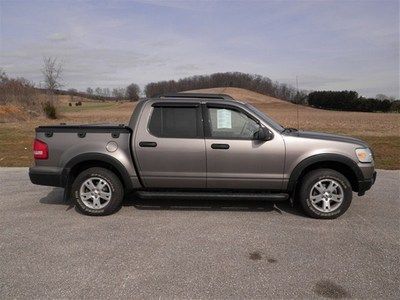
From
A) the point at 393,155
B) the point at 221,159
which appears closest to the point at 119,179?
the point at 221,159

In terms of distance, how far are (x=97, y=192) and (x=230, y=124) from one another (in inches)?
88.4

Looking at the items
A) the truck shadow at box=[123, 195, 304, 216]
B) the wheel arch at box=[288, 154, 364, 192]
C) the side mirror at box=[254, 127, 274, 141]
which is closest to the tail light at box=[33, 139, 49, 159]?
the truck shadow at box=[123, 195, 304, 216]

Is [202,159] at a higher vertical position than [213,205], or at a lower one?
higher

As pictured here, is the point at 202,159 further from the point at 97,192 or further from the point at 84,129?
the point at 84,129

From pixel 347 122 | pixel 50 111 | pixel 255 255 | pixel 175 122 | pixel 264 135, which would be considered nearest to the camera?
pixel 255 255

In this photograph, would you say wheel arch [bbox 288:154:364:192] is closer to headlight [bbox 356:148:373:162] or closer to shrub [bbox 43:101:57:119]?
headlight [bbox 356:148:373:162]

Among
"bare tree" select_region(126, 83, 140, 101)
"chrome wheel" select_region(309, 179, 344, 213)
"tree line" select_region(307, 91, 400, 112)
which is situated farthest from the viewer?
"bare tree" select_region(126, 83, 140, 101)

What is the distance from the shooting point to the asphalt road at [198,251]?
310cm

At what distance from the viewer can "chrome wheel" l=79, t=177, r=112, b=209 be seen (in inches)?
196

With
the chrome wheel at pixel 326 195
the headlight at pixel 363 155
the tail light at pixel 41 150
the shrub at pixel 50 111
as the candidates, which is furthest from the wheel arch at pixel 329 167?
the shrub at pixel 50 111

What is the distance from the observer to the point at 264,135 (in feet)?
15.5

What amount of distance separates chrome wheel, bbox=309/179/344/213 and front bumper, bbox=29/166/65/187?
3.73m

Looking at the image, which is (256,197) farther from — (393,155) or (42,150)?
(393,155)

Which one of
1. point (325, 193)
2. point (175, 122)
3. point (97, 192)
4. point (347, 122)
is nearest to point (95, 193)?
point (97, 192)
